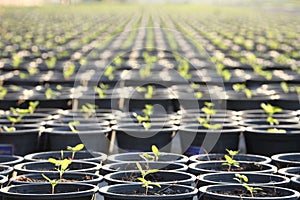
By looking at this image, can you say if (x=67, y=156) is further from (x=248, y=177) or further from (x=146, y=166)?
(x=248, y=177)

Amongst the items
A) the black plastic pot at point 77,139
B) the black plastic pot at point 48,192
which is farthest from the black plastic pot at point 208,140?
the black plastic pot at point 48,192

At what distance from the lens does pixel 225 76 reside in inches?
432

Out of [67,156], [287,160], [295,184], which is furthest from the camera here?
[67,156]

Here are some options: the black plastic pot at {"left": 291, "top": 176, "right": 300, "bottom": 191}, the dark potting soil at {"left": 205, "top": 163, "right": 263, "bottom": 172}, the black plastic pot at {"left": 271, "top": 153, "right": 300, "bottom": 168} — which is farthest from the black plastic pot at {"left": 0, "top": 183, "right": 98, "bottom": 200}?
the black plastic pot at {"left": 271, "top": 153, "right": 300, "bottom": 168}

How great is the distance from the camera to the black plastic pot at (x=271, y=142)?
6.26 metres

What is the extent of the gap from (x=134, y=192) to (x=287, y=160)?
4.63ft

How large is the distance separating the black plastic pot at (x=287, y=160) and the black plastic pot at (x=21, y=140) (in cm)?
214

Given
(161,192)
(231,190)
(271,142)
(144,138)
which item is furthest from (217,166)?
(144,138)

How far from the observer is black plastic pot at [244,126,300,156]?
6.26m

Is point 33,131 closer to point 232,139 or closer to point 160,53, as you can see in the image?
point 232,139

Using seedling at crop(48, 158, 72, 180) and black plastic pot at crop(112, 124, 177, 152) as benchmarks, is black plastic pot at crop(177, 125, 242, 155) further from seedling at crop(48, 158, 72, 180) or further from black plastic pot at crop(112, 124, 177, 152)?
seedling at crop(48, 158, 72, 180)

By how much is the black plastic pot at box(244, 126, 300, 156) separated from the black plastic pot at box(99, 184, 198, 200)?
202cm

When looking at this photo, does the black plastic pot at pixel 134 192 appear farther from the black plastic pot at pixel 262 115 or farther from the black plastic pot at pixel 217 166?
the black plastic pot at pixel 262 115

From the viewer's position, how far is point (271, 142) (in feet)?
20.7
